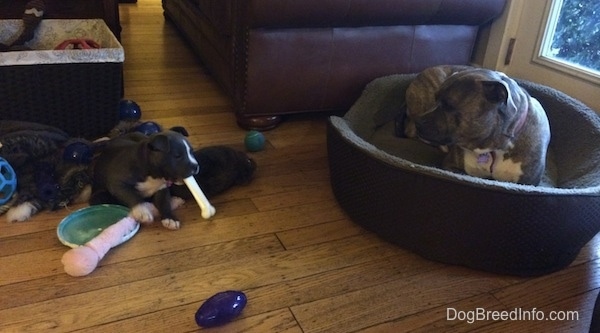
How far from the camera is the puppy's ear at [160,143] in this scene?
58.4 inches

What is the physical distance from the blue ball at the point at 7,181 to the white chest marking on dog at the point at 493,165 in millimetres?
1436

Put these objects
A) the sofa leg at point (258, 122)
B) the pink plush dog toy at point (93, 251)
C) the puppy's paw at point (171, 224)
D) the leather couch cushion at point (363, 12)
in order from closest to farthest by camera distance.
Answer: the pink plush dog toy at point (93, 251)
the puppy's paw at point (171, 224)
the leather couch cushion at point (363, 12)
the sofa leg at point (258, 122)

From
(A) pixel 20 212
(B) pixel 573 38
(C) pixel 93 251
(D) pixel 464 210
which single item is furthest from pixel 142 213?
(B) pixel 573 38

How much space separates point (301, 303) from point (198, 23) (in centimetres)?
195

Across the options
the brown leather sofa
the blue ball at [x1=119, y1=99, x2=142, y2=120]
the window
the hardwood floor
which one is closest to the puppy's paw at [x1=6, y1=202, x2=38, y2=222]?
the hardwood floor

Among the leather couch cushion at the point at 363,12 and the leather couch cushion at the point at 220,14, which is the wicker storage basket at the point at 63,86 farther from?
the leather couch cushion at the point at 363,12

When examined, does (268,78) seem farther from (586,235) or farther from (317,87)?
(586,235)

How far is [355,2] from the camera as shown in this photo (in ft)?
6.75

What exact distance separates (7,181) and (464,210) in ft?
4.36

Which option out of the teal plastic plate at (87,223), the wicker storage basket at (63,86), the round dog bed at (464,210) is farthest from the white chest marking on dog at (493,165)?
the wicker storage basket at (63,86)

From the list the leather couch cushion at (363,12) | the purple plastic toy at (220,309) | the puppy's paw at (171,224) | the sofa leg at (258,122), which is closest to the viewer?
the purple plastic toy at (220,309)

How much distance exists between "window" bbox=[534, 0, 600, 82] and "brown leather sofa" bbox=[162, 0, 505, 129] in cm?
26

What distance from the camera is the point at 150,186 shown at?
1.61 metres

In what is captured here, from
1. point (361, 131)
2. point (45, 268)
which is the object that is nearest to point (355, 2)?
point (361, 131)
